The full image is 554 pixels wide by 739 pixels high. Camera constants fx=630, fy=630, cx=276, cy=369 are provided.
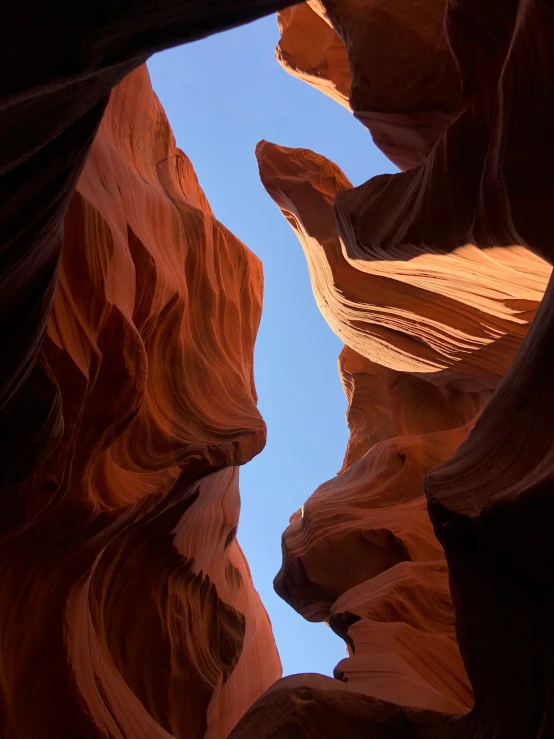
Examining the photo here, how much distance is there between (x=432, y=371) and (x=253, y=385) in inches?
86.1

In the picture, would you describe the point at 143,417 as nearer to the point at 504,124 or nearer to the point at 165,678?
the point at 165,678

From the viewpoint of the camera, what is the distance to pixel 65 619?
4.50 m

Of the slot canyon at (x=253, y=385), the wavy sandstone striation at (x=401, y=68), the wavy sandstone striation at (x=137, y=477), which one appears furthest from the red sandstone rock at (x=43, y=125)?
the wavy sandstone striation at (x=401, y=68)

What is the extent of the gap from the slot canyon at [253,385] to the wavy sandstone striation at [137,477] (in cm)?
2

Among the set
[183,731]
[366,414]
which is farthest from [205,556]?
[366,414]

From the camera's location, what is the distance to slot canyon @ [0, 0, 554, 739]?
2342 millimetres

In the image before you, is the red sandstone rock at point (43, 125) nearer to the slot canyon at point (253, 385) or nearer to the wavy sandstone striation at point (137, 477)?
the slot canyon at point (253, 385)

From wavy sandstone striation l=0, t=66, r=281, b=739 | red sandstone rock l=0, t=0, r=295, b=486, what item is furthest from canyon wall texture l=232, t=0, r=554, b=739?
red sandstone rock l=0, t=0, r=295, b=486

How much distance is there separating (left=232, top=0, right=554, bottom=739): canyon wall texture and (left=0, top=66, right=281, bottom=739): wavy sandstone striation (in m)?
1.25

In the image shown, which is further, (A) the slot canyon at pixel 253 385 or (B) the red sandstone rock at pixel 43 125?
(A) the slot canyon at pixel 253 385

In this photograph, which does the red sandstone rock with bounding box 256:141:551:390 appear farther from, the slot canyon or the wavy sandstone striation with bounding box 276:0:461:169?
the wavy sandstone striation with bounding box 276:0:461:169

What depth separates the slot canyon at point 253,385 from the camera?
92.2 inches

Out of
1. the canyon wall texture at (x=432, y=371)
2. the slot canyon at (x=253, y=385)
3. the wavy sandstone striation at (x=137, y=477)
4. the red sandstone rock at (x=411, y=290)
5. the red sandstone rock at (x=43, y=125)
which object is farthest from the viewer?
the red sandstone rock at (x=411, y=290)

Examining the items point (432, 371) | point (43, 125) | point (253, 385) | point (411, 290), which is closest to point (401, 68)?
point (411, 290)
